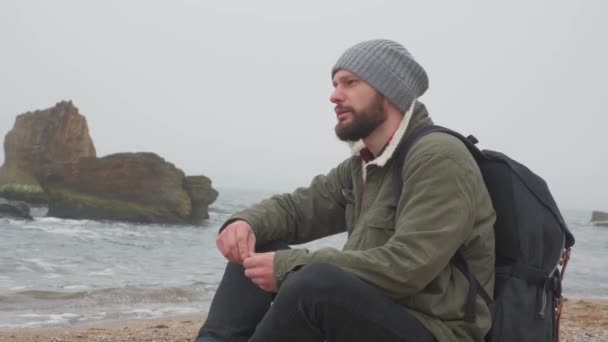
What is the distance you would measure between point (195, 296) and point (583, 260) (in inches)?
625

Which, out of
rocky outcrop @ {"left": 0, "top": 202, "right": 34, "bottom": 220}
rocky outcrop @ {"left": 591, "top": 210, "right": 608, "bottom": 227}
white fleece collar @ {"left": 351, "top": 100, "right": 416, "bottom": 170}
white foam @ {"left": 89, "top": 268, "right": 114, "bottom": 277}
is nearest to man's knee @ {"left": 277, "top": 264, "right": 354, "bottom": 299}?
white fleece collar @ {"left": 351, "top": 100, "right": 416, "bottom": 170}

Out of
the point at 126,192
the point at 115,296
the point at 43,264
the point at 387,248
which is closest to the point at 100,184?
the point at 126,192

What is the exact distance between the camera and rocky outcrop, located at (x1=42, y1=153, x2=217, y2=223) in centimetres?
3384

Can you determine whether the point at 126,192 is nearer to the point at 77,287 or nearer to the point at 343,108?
the point at 77,287

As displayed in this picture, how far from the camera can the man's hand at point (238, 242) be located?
2.65m

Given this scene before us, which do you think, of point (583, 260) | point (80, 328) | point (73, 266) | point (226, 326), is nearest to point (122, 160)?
point (73, 266)

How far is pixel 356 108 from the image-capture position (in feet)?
8.27

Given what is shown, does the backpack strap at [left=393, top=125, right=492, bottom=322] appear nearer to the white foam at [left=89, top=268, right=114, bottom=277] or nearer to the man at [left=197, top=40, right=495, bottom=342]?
the man at [left=197, top=40, right=495, bottom=342]

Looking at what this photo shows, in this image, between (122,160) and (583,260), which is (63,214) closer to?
(122,160)

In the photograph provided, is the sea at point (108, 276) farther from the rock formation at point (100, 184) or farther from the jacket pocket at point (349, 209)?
the rock formation at point (100, 184)

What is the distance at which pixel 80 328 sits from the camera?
712 cm

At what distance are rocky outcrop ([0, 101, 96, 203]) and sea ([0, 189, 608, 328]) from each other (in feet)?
50.6

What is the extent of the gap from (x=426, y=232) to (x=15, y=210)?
32254mm

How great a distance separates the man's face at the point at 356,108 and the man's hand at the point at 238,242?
0.60 meters
